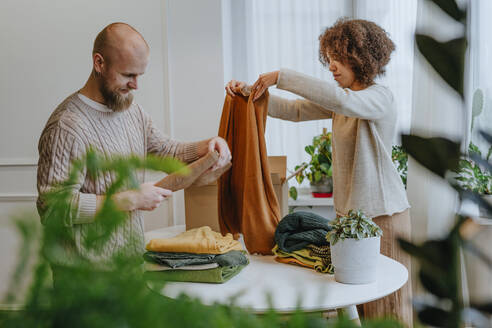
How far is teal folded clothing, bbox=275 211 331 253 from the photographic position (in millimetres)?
1393

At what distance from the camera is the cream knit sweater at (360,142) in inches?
70.3

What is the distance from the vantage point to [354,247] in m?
1.22

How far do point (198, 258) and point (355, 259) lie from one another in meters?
0.44

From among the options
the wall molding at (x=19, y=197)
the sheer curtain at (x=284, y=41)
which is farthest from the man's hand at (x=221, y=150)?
the sheer curtain at (x=284, y=41)

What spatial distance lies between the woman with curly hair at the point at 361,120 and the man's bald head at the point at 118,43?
0.37 m

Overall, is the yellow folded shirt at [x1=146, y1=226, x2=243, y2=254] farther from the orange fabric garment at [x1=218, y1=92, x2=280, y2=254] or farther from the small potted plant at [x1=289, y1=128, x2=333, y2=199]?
the small potted plant at [x1=289, y1=128, x2=333, y2=199]

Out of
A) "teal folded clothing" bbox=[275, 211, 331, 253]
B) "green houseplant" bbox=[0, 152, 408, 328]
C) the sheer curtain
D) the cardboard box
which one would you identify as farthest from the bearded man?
the sheer curtain

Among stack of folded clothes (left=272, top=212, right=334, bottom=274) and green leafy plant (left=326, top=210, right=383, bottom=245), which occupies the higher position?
green leafy plant (left=326, top=210, right=383, bottom=245)

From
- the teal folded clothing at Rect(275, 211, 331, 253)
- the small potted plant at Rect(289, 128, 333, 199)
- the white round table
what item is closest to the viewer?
the white round table

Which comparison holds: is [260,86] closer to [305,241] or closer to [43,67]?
[305,241]

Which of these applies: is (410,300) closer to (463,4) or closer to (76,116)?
(463,4)

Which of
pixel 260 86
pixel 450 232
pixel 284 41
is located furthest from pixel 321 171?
pixel 450 232

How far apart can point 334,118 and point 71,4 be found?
77.8 inches

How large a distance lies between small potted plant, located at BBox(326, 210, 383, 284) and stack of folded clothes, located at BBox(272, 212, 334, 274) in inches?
3.9
